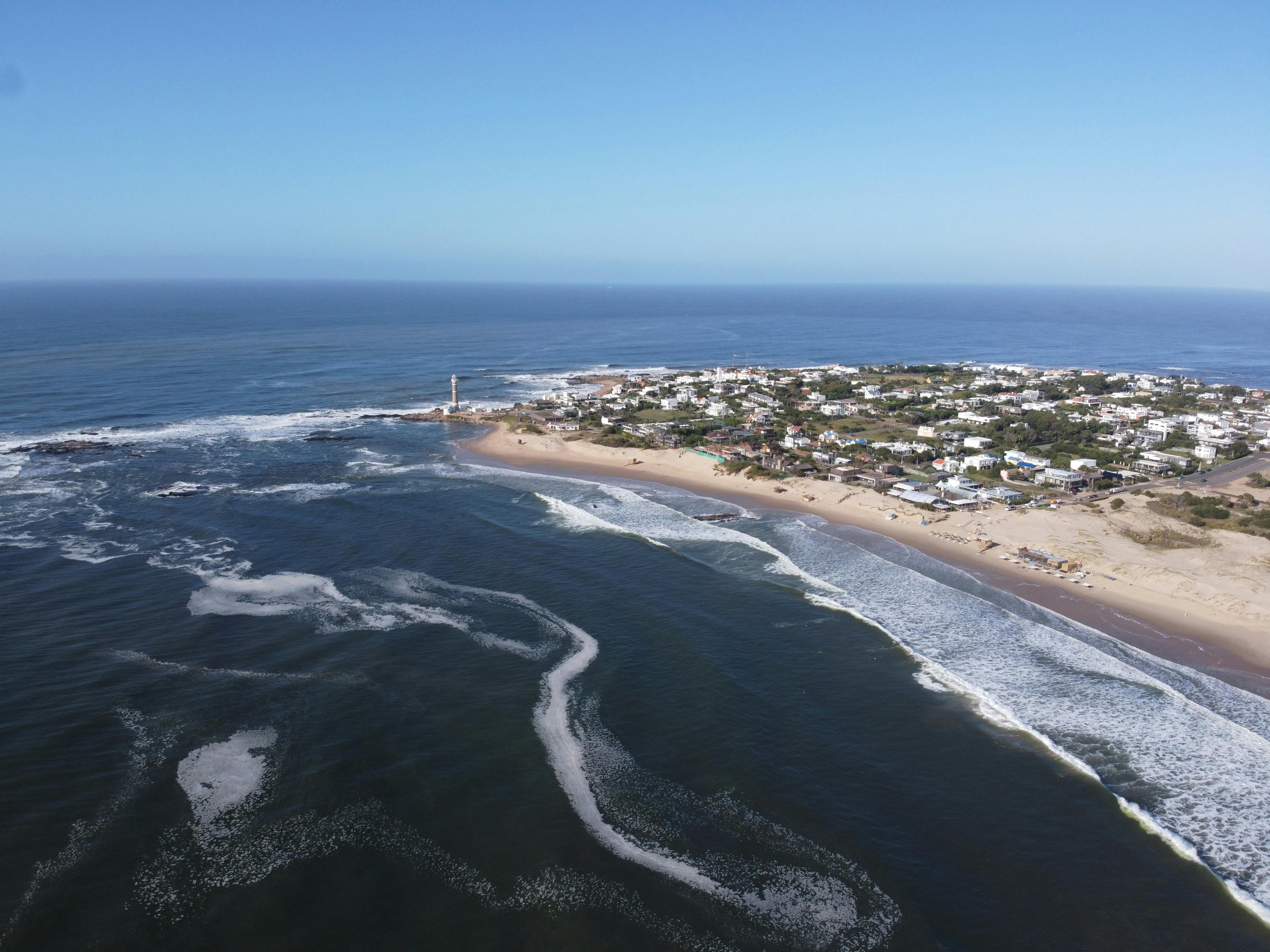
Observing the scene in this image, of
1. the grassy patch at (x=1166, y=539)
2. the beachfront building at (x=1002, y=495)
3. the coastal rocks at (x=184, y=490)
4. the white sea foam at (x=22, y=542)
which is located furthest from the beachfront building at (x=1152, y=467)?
the white sea foam at (x=22, y=542)

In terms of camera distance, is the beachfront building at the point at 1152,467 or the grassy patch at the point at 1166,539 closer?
the grassy patch at the point at 1166,539

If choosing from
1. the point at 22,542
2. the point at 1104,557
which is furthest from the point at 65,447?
the point at 1104,557

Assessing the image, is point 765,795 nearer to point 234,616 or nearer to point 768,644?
point 768,644

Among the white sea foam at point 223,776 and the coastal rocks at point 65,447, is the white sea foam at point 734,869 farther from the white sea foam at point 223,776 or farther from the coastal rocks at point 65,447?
the coastal rocks at point 65,447

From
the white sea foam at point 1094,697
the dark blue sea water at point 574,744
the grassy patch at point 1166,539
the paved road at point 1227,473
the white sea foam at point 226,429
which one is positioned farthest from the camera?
the white sea foam at point 226,429

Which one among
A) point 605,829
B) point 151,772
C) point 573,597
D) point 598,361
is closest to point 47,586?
point 151,772

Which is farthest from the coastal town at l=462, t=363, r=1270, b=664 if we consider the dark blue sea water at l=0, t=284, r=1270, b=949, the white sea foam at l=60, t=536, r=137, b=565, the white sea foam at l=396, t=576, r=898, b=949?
the white sea foam at l=60, t=536, r=137, b=565
